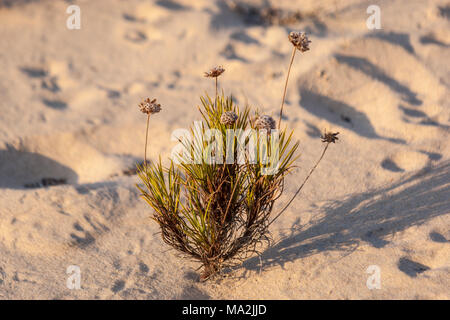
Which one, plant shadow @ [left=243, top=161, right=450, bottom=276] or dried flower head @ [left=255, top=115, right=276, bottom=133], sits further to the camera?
plant shadow @ [left=243, top=161, right=450, bottom=276]

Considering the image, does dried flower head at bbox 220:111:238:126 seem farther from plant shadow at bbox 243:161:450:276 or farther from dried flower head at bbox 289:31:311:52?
plant shadow at bbox 243:161:450:276

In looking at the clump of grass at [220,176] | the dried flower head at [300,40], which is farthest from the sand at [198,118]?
the dried flower head at [300,40]

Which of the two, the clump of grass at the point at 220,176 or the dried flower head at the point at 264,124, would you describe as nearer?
the dried flower head at the point at 264,124

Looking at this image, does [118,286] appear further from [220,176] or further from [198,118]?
[198,118]

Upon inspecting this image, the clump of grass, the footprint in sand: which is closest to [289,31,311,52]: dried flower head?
the clump of grass

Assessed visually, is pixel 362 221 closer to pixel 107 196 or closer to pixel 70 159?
pixel 107 196

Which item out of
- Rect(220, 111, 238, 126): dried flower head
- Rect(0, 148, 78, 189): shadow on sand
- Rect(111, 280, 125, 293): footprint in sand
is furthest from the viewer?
Rect(0, 148, 78, 189): shadow on sand

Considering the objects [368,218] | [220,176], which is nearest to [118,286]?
[220,176]

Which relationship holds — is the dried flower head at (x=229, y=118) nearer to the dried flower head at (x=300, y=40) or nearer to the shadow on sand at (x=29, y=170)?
the dried flower head at (x=300, y=40)
